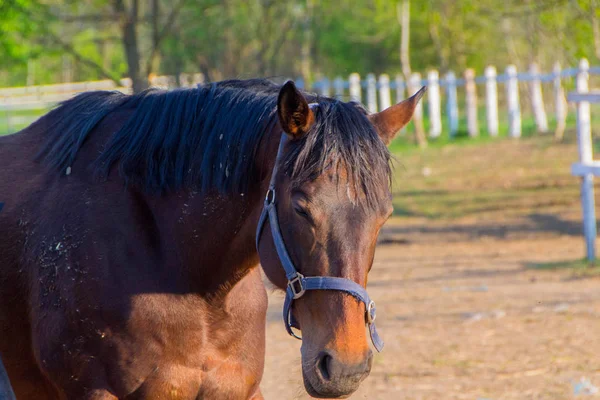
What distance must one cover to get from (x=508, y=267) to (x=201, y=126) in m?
6.05

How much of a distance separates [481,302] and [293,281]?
4776 millimetres

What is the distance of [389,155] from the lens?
9.21ft

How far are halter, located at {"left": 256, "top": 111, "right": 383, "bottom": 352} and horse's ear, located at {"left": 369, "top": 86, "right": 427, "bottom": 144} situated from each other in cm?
40

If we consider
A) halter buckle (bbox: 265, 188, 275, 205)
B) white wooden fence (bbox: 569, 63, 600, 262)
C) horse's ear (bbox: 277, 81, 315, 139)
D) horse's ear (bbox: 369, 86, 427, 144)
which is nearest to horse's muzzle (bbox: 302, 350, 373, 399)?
halter buckle (bbox: 265, 188, 275, 205)

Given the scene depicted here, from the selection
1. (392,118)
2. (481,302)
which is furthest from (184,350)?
(481,302)

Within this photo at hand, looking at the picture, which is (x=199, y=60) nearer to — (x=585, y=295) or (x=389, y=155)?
(x=585, y=295)

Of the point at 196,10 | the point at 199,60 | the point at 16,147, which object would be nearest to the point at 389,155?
the point at 16,147

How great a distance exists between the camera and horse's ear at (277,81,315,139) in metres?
2.68

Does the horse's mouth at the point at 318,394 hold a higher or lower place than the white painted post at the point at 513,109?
higher

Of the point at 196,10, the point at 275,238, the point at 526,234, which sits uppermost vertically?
the point at 196,10

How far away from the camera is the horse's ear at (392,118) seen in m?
3.00

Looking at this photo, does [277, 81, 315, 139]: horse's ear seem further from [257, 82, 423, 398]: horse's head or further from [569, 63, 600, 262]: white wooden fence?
[569, 63, 600, 262]: white wooden fence

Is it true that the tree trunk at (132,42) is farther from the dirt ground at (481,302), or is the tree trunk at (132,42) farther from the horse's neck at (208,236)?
the horse's neck at (208,236)

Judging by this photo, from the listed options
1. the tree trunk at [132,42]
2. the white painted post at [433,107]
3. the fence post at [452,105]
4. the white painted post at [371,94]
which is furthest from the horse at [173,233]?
the white painted post at [371,94]
